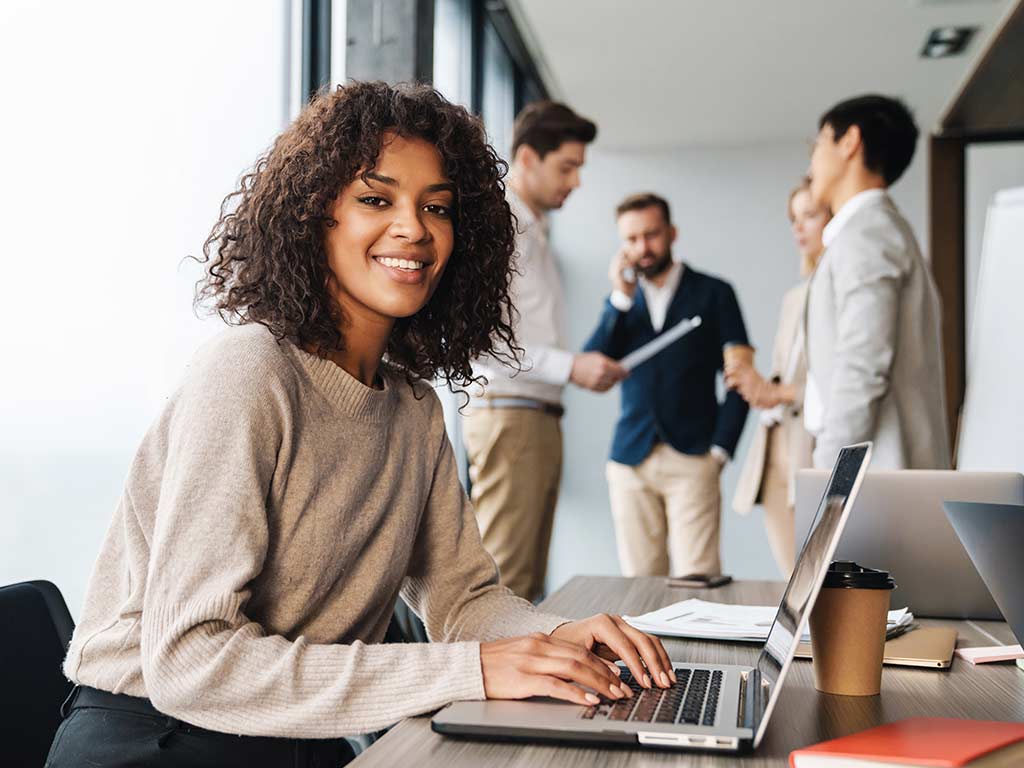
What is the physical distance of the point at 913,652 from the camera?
124 centimetres

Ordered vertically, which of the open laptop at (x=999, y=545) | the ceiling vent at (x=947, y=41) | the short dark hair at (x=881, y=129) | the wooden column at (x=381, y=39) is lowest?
the open laptop at (x=999, y=545)

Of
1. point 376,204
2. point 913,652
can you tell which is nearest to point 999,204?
point 913,652

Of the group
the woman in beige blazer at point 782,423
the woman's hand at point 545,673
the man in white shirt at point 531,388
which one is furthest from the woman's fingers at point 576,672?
the man in white shirt at point 531,388

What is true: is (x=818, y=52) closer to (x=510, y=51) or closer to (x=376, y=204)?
(x=510, y=51)

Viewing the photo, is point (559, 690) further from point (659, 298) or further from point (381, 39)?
point (659, 298)

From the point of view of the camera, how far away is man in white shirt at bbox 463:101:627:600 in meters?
3.09

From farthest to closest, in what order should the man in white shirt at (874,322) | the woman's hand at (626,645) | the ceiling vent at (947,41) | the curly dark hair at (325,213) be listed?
the ceiling vent at (947,41), the man in white shirt at (874,322), the curly dark hair at (325,213), the woman's hand at (626,645)

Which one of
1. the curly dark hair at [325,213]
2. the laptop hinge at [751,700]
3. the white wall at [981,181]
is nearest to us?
the laptop hinge at [751,700]

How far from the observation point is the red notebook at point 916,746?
0.77 m

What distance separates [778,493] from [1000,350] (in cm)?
105

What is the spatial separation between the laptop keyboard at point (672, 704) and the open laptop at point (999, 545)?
0.28 m

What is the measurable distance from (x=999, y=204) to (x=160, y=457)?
6.74 feet

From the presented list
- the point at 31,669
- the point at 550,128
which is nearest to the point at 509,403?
the point at 550,128

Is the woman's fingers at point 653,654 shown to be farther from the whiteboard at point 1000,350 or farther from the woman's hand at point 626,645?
the whiteboard at point 1000,350
